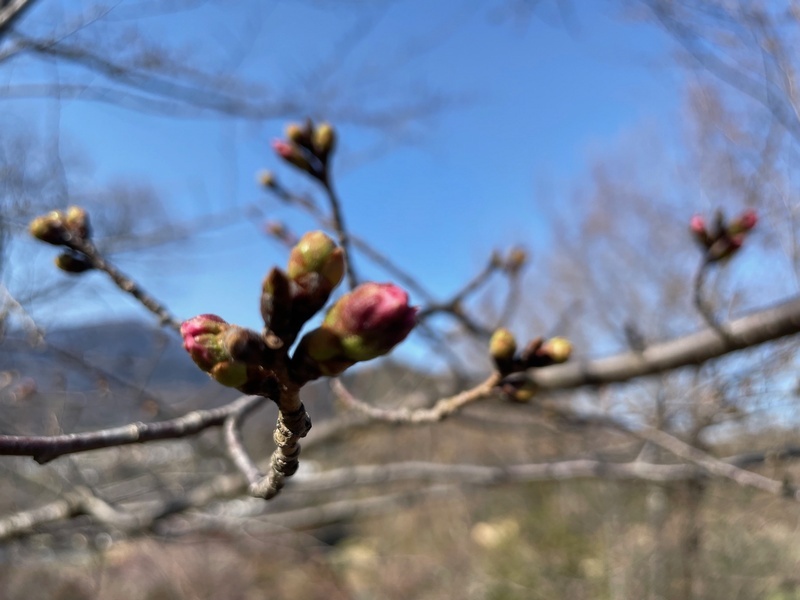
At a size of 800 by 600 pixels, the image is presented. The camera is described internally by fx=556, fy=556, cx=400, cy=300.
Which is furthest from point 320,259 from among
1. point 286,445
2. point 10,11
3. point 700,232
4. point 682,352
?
point 682,352

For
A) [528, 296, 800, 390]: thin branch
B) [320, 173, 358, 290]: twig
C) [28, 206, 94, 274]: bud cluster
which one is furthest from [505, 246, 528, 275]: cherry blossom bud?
[28, 206, 94, 274]: bud cluster

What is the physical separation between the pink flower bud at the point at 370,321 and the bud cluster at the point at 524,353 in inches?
18.7

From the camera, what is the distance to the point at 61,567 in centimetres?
785

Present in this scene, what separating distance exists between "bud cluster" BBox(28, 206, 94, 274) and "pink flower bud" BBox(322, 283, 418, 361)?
101cm

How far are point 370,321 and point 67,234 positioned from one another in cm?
106

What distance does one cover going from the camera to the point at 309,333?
61cm

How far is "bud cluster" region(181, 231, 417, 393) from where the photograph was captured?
0.58 metres

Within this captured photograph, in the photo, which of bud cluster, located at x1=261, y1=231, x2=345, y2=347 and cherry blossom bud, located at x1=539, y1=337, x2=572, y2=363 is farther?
cherry blossom bud, located at x1=539, y1=337, x2=572, y2=363

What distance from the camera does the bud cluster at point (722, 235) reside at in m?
2.01

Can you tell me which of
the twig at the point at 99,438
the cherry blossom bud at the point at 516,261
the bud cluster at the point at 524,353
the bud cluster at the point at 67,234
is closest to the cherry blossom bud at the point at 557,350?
the bud cluster at the point at 524,353

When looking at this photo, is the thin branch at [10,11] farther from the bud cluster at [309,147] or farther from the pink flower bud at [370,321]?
the pink flower bud at [370,321]

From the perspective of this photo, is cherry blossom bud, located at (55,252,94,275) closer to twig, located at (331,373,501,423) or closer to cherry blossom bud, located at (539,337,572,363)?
twig, located at (331,373,501,423)

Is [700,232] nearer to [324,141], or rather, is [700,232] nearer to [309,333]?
[324,141]

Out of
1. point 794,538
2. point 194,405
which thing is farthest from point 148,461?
point 794,538
